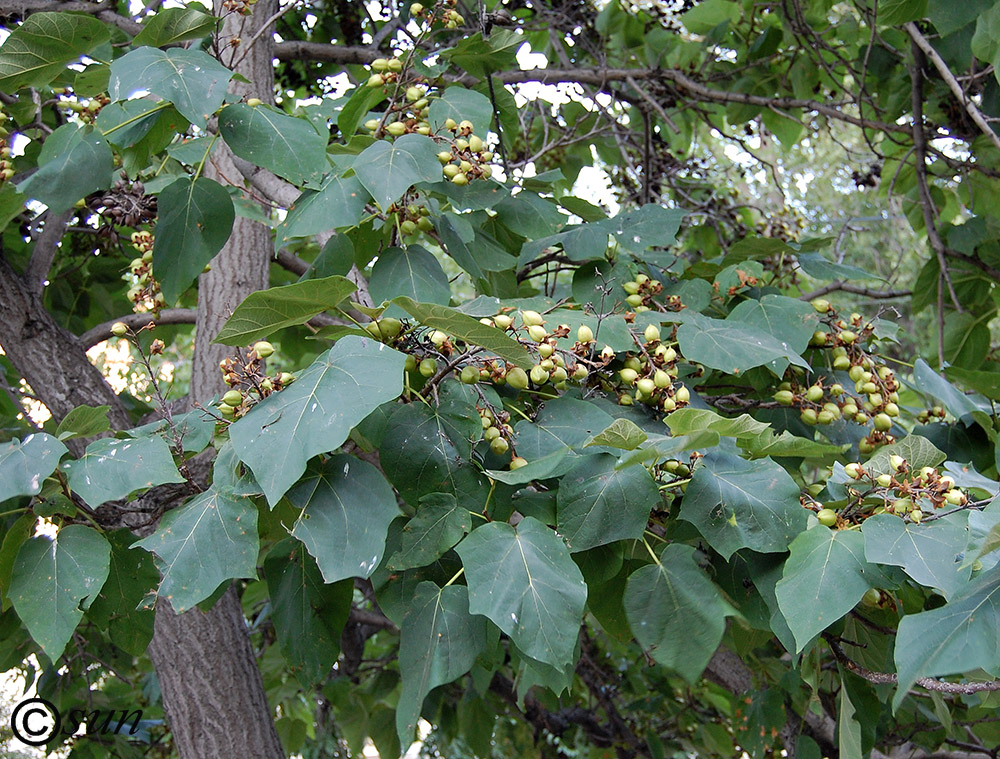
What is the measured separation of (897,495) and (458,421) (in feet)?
2.20

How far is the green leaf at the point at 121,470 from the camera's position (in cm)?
118

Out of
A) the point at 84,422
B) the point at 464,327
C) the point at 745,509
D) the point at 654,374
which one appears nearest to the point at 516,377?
the point at 464,327

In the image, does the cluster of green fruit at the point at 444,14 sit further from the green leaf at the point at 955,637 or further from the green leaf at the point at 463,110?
the green leaf at the point at 955,637

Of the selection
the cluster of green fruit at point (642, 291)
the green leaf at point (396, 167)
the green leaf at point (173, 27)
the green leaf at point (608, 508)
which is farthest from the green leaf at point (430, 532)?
the green leaf at point (173, 27)

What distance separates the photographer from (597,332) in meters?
1.39

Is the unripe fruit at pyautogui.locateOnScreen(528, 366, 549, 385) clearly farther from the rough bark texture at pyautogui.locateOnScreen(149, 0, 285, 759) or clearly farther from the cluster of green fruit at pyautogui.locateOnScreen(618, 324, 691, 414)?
the rough bark texture at pyautogui.locateOnScreen(149, 0, 285, 759)

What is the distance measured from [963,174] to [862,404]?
1.57 meters

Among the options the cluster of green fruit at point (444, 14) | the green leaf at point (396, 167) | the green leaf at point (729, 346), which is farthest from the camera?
the cluster of green fruit at point (444, 14)

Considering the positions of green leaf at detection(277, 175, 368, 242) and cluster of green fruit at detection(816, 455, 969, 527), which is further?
green leaf at detection(277, 175, 368, 242)

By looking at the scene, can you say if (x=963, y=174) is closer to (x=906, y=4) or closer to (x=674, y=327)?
(x=906, y=4)

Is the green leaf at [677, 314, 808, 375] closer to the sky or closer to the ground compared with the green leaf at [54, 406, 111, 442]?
closer to the sky

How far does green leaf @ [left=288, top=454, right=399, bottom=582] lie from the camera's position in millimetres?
1109

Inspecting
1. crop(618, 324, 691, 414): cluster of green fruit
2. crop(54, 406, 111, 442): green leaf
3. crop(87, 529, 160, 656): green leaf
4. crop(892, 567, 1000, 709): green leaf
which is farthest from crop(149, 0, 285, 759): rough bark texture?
crop(892, 567, 1000, 709): green leaf

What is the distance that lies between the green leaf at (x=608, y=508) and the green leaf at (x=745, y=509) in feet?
0.23
